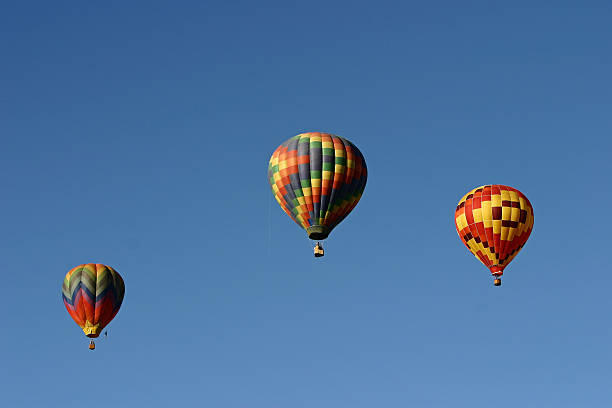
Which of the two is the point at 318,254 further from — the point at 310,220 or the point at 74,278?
the point at 74,278

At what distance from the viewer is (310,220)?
231 feet

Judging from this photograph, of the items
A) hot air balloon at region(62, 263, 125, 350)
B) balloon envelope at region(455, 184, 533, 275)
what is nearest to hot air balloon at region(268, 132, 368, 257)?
balloon envelope at region(455, 184, 533, 275)

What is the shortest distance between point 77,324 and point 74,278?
2.61 metres

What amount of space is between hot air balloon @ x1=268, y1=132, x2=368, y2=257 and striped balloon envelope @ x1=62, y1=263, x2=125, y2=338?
13588 millimetres

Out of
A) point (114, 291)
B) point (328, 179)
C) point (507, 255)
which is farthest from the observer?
point (114, 291)

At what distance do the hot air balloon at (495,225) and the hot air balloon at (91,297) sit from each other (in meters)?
20.0

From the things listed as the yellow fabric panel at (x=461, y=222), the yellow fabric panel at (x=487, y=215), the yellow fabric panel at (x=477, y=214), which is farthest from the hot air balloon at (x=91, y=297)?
the yellow fabric panel at (x=487, y=215)

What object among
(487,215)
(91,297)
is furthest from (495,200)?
(91,297)

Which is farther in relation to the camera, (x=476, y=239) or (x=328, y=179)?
(x=476, y=239)

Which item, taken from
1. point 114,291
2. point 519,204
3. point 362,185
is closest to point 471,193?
point 519,204

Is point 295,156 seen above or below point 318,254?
above

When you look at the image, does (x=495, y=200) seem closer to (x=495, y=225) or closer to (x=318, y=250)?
(x=495, y=225)

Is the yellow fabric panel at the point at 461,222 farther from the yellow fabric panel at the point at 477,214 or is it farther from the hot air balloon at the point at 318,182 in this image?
the hot air balloon at the point at 318,182

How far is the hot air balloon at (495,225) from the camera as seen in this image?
246 ft
